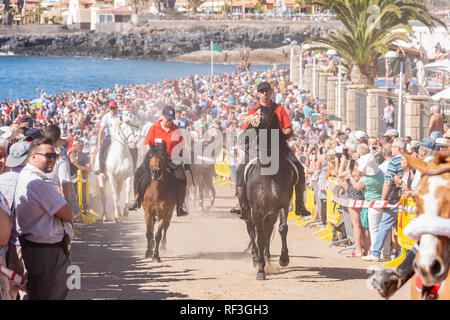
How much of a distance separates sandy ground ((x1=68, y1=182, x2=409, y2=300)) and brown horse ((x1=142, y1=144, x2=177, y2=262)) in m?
0.36

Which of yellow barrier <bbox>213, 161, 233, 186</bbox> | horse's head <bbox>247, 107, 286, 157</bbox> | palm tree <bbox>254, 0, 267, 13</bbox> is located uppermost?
palm tree <bbox>254, 0, 267, 13</bbox>

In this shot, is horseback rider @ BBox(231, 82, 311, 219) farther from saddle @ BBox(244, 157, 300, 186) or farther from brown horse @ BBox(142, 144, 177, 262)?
brown horse @ BBox(142, 144, 177, 262)

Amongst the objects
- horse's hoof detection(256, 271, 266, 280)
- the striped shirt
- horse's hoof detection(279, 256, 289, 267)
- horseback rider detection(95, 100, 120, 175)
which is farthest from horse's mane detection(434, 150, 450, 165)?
horseback rider detection(95, 100, 120, 175)

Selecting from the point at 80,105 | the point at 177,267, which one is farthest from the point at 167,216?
the point at 80,105

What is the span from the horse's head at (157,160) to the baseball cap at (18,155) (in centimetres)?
495

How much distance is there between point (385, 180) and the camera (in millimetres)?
12125

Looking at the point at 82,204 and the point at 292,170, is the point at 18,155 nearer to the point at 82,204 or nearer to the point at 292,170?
the point at 292,170

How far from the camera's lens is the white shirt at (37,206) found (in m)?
7.00

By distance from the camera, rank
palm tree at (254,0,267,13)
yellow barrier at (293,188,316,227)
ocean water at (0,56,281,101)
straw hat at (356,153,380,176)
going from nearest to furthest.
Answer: straw hat at (356,153,380,176) → yellow barrier at (293,188,316,227) → ocean water at (0,56,281,101) → palm tree at (254,0,267,13)

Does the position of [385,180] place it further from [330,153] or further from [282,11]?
[282,11]

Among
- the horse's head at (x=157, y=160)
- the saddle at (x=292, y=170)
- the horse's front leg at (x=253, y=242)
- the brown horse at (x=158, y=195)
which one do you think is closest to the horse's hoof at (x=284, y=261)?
the horse's front leg at (x=253, y=242)

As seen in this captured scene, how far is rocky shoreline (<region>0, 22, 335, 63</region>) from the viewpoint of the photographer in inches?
5330

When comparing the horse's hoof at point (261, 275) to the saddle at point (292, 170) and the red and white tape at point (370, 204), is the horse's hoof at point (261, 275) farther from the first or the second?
the red and white tape at point (370, 204)
